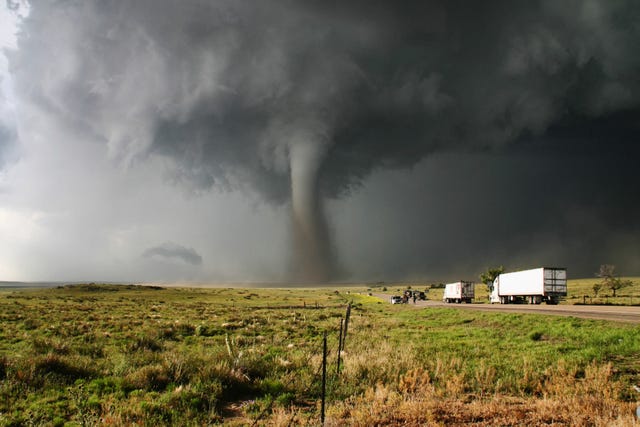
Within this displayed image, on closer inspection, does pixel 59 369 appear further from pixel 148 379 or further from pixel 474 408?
pixel 474 408

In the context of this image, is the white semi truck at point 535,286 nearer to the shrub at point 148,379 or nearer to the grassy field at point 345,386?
the grassy field at point 345,386

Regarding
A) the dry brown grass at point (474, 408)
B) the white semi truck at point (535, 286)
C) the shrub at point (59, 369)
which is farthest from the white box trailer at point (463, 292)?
the shrub at point (59, 369)

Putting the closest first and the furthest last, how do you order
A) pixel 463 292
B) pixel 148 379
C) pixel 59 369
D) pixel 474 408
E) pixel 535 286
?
pixel 474 408, pixel 148 379, pixel 59 369, pixel 535 286, pixel 463 292

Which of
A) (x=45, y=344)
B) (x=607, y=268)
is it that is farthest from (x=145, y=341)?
(x=607, y=268)

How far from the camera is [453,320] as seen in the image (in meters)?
34.6

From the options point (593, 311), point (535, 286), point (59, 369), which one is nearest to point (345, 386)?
point (59, 369)

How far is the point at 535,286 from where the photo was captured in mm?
50031

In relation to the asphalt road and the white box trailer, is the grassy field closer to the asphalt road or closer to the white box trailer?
the asphalt road

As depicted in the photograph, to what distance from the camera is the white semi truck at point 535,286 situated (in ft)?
159

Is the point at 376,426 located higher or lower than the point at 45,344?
higher

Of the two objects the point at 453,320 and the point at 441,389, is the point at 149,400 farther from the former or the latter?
the point at 453,320

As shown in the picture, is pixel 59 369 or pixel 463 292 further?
pixel 463 292

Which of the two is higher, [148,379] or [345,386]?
[345,386]

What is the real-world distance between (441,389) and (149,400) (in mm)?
7866
